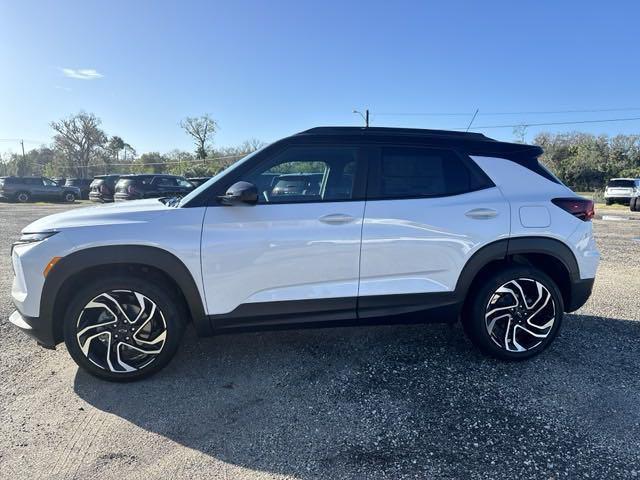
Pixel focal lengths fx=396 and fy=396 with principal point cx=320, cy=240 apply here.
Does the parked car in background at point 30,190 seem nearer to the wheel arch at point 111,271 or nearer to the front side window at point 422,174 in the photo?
the wheel arch at point 111,271

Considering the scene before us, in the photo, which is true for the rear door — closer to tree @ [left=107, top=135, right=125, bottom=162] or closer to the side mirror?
the side mirror

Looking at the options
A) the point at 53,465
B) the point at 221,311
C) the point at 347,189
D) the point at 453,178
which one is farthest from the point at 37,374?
the point at 453,178

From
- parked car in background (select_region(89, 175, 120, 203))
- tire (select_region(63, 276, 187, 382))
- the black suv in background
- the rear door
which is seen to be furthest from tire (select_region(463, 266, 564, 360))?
parked car in background (select_region(89, 175, 120, 203))

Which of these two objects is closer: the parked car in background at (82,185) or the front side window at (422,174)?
the front side window at (422,174)

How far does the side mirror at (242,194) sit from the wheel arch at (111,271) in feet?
1.92

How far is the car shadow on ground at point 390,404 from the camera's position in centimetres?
224

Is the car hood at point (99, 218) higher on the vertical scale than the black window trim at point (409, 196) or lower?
lower

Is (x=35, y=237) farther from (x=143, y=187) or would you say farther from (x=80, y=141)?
(x=80, y=141)

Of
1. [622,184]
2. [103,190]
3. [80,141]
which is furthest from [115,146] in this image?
[622,184]

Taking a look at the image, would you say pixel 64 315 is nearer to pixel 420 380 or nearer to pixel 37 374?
pixel 37 374

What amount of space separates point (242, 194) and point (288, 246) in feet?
1.63

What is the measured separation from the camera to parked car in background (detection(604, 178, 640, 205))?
21.0 meters

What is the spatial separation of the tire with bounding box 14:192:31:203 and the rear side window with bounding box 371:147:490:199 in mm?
28373

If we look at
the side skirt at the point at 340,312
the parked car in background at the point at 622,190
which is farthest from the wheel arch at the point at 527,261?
the parked car in background at the point at 622,190
